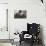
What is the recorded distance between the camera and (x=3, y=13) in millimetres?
2863

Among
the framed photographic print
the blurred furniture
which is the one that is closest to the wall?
the framed photographic print

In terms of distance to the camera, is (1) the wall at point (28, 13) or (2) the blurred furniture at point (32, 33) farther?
(1) the wall at point (28, 13)

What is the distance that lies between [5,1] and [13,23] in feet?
1.91

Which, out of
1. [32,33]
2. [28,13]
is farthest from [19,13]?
[32,33]

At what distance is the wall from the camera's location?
2781 millimetres

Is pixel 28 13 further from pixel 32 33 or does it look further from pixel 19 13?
pixel 32 33

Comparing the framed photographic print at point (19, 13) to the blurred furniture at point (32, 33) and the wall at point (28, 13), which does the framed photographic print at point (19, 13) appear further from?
the blurred furniture at point (32, 33)

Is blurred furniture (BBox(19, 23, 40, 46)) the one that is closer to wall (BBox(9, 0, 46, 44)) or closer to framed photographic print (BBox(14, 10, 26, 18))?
wall (BBox(9, 0, 46, 44))

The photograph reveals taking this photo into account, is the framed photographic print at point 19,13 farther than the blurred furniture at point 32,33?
Yes

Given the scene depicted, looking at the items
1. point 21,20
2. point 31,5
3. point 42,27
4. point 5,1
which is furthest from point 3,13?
point 42,27

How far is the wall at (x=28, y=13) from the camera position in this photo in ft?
9.12

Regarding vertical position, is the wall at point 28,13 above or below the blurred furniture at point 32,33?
above

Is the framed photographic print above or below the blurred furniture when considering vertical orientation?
above

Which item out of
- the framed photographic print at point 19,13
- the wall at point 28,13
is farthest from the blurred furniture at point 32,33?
the framed photographic print at point 19,13
